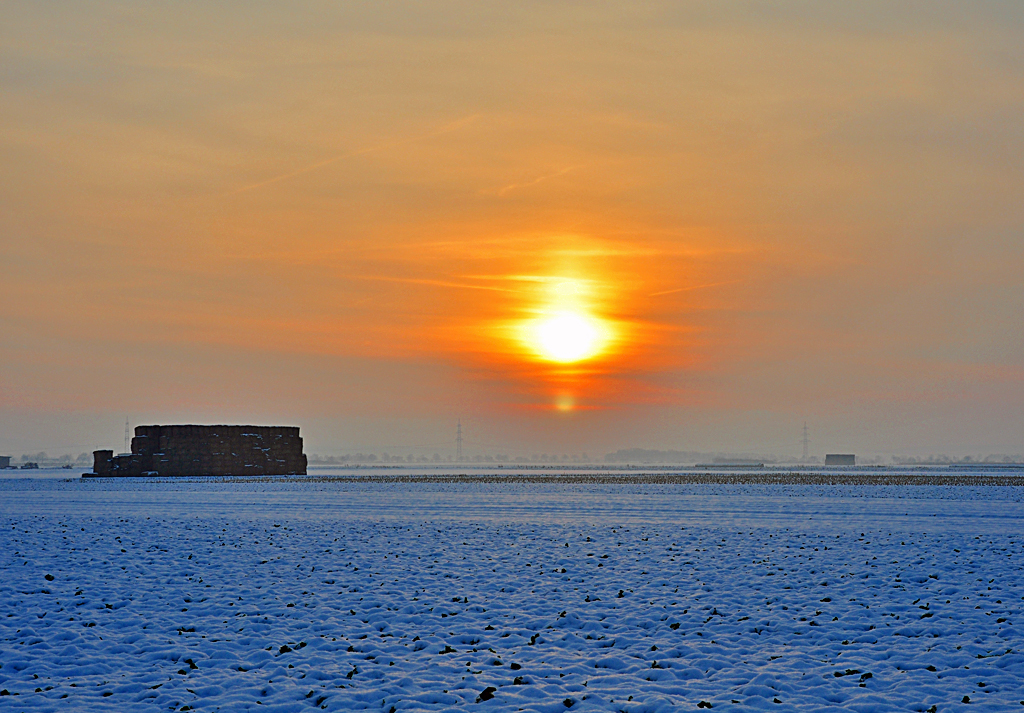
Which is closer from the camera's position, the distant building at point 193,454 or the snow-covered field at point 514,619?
the snow-covered field at point 514,619

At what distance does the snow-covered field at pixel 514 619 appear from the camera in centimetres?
1177

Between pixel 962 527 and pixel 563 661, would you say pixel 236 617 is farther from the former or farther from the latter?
pixel 962 527

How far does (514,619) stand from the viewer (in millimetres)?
16625

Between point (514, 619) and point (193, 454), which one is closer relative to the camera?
point (514, 619)

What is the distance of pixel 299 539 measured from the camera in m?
29.4

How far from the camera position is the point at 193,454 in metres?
131

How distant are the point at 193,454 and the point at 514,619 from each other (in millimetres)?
125460

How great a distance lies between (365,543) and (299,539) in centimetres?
283

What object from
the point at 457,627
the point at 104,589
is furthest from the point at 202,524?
the point at 457,627

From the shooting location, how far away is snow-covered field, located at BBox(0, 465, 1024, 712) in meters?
11.8

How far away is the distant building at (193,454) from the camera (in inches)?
5138

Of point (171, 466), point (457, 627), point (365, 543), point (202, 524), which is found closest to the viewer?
point (457, 627)

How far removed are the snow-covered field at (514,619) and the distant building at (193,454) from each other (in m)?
104

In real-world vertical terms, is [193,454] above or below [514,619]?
above
